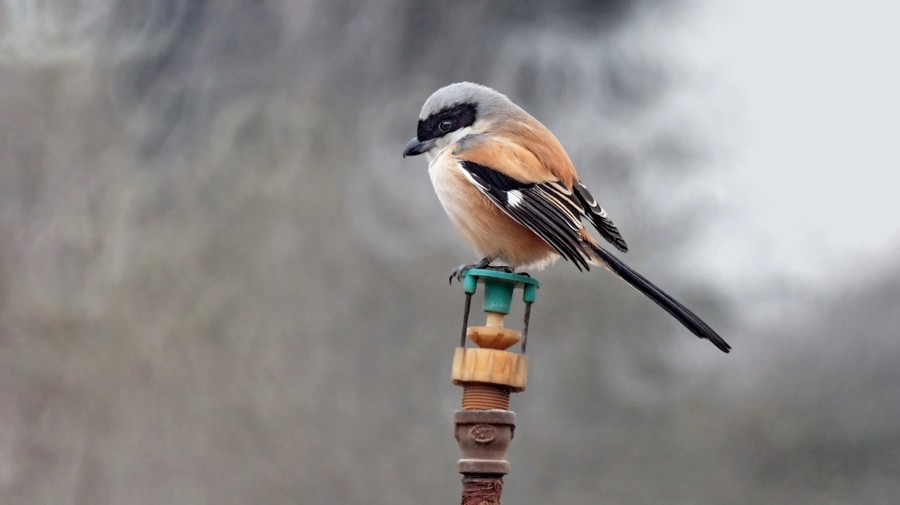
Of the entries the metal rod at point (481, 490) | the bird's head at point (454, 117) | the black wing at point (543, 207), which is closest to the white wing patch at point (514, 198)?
the black wing at point (543, 207)

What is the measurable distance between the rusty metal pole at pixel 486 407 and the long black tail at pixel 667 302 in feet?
0.65

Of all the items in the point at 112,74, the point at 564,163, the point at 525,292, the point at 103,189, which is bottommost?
the point at 525,292

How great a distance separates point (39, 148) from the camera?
4.04 m

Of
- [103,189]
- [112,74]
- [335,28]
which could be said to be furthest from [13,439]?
[335,28]

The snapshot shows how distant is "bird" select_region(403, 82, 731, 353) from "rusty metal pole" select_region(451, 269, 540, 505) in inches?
6.9

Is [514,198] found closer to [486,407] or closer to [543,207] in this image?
[543,207]

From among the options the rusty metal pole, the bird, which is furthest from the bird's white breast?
the rusty metal pole

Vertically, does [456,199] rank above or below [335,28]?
below

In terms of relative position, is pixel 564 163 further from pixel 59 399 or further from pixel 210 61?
pixel 59 399

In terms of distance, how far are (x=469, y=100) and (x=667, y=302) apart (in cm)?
62

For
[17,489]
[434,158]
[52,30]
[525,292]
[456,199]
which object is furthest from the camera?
[52,30]

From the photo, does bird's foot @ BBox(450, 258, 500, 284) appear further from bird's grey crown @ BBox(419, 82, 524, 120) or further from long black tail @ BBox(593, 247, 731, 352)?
bird's grey crown @ BBox(419, 82, 524, 120)

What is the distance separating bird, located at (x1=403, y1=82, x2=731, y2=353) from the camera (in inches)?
71.0

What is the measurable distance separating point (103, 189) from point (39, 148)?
0.32 metres
